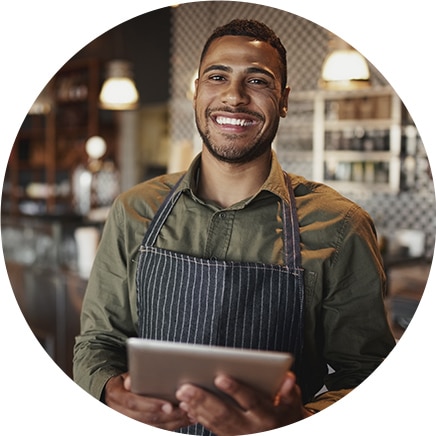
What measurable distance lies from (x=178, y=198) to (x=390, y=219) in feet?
10.1

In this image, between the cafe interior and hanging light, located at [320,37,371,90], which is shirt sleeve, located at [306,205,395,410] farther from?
hanging light, located at [320,37,371,90]

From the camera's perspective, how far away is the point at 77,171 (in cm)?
563

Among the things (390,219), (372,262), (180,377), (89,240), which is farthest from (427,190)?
(180,377)

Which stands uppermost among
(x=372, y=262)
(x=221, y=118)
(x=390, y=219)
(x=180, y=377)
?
(x=221, y=118)

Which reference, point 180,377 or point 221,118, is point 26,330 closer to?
point 180,377

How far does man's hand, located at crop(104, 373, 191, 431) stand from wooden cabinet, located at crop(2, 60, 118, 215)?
4.66 metres

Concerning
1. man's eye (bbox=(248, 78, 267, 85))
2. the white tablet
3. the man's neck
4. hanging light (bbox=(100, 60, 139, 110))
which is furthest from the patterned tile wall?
the white tablet

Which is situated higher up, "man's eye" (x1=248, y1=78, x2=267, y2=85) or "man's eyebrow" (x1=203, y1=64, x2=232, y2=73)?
"man's eyebrow" (x1=203, y1=64, x2=232, y2=73)

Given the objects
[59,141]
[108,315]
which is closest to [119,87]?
[59,141]

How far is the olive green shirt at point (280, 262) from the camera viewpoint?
0.99m

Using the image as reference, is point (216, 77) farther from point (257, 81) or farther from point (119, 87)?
point (119, 87)

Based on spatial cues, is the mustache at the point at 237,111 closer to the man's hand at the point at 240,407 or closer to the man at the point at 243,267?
the man at the point at 243,267

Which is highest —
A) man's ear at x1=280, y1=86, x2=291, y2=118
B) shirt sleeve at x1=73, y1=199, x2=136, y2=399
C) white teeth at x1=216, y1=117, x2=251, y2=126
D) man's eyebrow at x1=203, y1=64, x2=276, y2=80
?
man's eyebrow at x1=203, y1=64, x2=276, y2=80

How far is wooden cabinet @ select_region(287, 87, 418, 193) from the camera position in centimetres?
375
